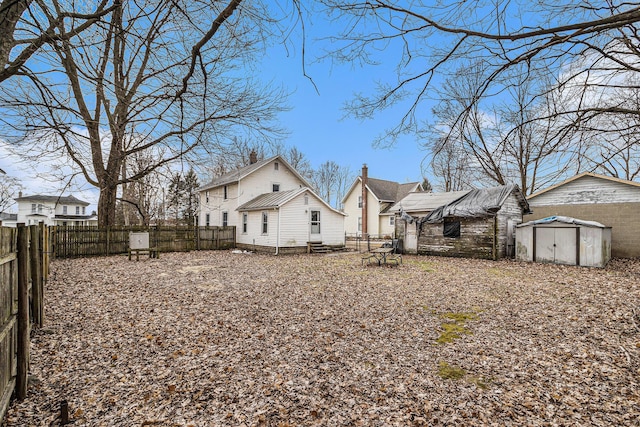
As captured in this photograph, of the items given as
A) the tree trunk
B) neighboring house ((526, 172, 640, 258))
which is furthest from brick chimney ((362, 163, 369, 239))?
the tree trunk

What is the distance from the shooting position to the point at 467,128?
4406 mm

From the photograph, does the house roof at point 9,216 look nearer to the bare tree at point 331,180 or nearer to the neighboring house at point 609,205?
the bare tree at point 331,180

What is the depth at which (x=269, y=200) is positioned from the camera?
18.6 meters

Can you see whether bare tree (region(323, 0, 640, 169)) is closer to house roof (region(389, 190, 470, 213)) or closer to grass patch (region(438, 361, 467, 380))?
grass patch (region(438, 361, 467, 380))

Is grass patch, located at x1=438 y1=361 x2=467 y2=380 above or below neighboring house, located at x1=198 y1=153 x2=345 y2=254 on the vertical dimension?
below

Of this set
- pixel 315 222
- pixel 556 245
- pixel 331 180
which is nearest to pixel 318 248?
pixel 315 222

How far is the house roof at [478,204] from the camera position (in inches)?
581

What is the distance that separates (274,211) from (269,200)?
1431 millimetres

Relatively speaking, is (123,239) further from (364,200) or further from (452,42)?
(364,200)

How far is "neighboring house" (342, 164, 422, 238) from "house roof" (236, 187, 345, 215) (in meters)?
11.1

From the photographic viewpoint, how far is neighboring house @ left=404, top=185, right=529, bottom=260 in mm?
14727

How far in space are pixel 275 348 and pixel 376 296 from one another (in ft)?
12.0

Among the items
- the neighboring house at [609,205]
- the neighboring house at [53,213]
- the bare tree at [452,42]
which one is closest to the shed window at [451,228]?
the neighboring house at [609,205]

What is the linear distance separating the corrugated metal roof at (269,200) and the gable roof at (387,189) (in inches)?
496
